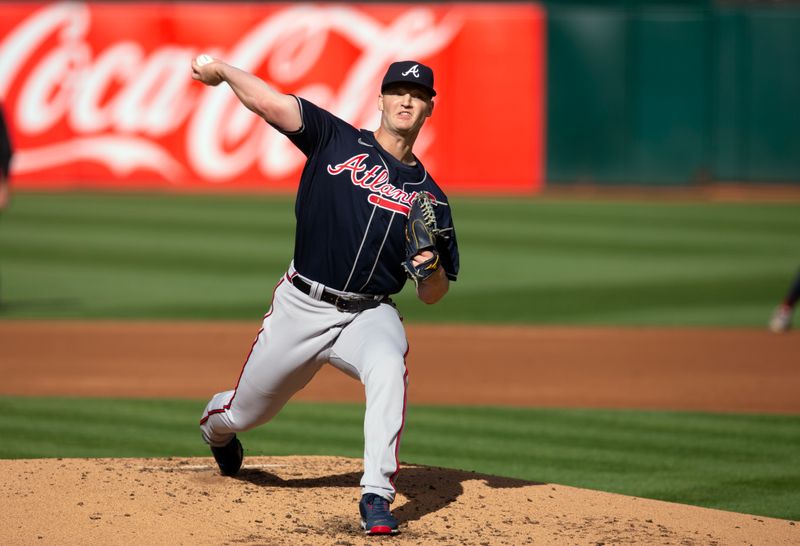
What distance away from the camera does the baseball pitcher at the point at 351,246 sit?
207 inches

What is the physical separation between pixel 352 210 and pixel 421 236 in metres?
0.38

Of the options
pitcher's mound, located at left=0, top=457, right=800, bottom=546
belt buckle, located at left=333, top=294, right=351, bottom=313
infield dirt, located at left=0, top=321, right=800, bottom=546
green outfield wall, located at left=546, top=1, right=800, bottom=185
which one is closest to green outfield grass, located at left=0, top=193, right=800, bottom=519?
infield dirt, located at left=0, top=321, right=800, bottom=546

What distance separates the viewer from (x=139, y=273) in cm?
1560

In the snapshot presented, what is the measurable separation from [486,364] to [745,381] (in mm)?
2074

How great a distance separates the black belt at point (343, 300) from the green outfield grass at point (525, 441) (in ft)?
5.71

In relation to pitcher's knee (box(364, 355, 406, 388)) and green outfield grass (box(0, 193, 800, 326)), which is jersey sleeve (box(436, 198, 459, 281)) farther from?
green outfield grass (box(0, 193, 800, 326))

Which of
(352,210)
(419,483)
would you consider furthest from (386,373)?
(419,483)

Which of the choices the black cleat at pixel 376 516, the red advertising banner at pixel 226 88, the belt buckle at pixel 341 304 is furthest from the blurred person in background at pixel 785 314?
the red advertising banner at pixel 226 88

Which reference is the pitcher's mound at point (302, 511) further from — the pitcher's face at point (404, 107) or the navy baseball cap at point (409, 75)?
the navy baseball cap at point (409, 75)

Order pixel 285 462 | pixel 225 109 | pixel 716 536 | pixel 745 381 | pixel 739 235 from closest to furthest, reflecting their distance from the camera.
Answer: pixel 716 536
pixel 285 462
pixel 745 381
pixel 739 235
pixel 225 109

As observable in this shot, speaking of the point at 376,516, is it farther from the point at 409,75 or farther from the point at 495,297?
the point at 495,297

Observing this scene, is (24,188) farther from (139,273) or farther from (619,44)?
(619,44)

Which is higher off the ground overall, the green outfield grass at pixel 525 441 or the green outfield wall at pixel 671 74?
the green outfield wall at pixel 671 74

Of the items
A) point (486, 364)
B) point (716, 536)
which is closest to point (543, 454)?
point (716, 536)
